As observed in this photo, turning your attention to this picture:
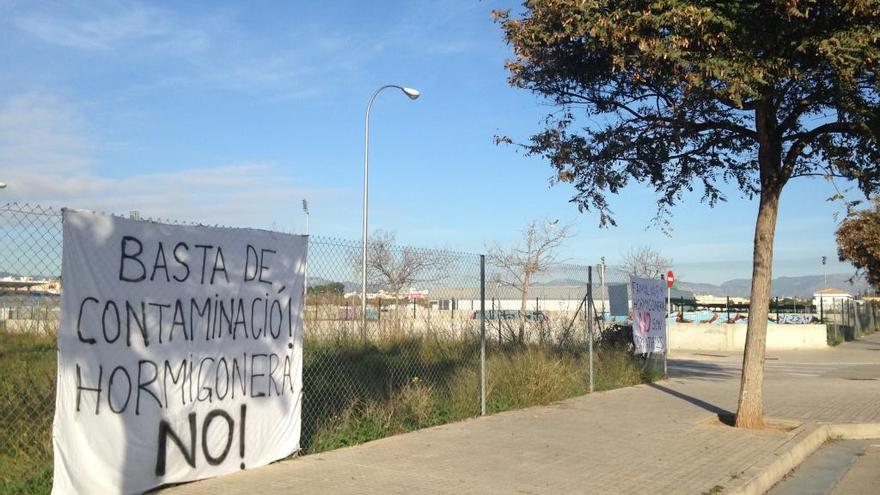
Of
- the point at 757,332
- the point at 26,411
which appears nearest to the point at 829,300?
the point at 757,332

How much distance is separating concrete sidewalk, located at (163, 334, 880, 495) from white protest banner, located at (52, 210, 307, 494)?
37 cm

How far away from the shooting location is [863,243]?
112 ft

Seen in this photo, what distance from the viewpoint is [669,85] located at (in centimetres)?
1034

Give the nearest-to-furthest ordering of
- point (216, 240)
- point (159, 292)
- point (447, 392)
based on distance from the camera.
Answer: point (159, 292), point (216, 240), point (447, 392)

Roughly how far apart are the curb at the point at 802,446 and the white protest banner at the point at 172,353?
4.14 metres

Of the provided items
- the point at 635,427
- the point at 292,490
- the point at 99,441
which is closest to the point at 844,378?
the point at 635,427

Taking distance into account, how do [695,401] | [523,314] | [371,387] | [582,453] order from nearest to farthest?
[582,453], [371,387], [695,401], [523,314]

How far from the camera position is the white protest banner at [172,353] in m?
5.64

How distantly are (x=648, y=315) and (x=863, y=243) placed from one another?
23.6 meters

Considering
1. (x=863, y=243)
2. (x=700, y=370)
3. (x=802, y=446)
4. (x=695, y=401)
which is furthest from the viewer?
(x=863, y=243)

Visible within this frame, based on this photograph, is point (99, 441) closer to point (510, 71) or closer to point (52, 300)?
point (52, 300)

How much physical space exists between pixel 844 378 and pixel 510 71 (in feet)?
38.7

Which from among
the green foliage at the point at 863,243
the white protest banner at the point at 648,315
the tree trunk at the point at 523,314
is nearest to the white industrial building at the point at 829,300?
the green foliage at the point at 863,243

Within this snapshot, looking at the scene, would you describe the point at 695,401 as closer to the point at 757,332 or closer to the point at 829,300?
the point at 757,332
